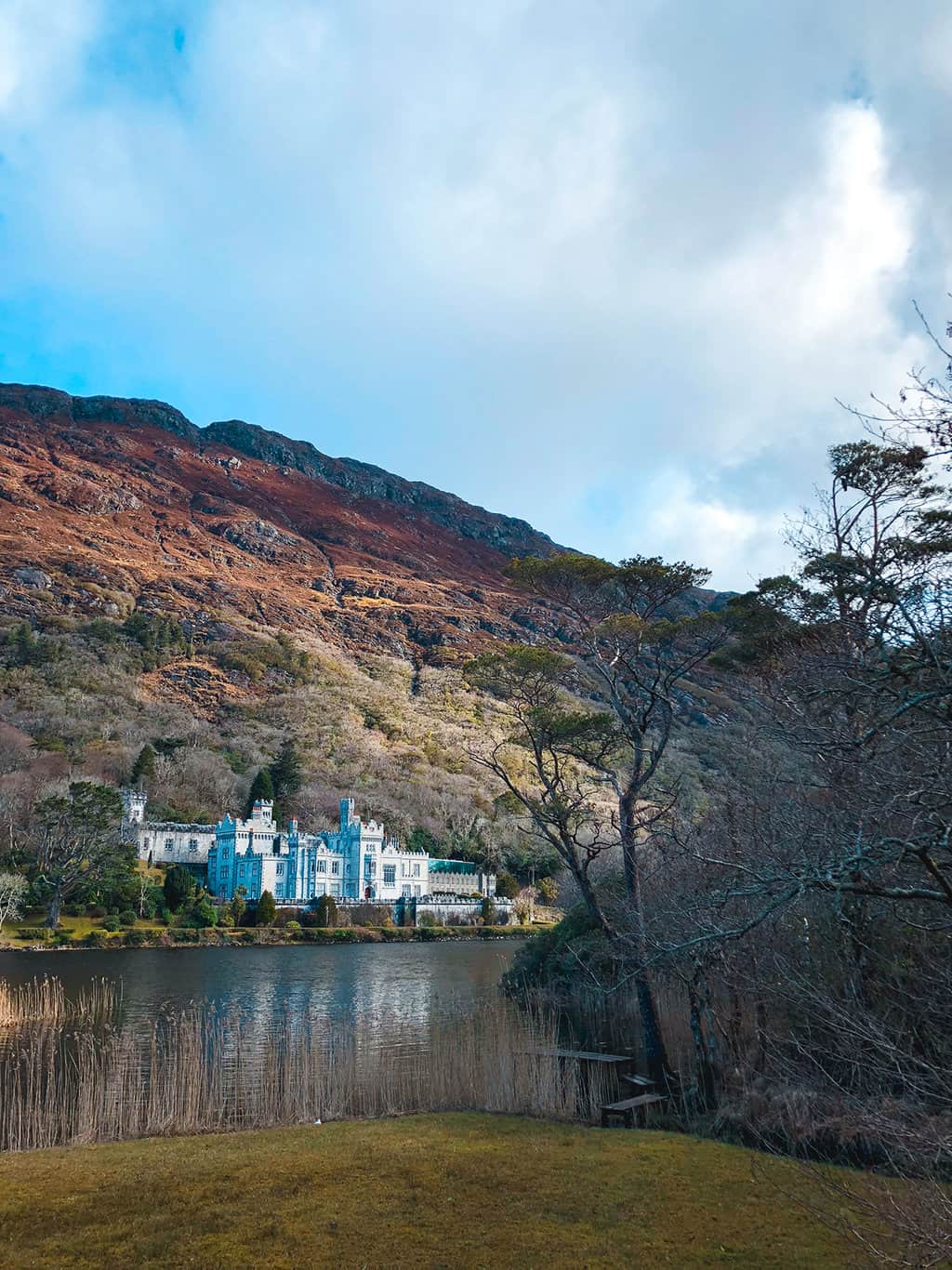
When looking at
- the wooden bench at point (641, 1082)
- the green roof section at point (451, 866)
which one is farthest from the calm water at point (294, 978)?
the green roof section at point (451, 866)

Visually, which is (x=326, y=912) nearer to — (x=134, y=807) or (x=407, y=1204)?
(x=134, y=807)

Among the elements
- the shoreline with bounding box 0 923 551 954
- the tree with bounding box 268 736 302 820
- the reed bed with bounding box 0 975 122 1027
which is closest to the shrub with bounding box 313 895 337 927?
→ the shoreline with bounding box 0 923 551 954

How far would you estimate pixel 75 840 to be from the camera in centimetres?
5294

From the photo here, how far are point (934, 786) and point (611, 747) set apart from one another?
47.0 ft

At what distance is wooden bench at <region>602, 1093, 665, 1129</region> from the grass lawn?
4.07 ft

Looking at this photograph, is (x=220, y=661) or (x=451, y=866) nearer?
(x=451, y=866)

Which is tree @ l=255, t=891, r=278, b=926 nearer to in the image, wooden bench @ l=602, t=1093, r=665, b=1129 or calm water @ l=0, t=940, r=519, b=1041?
calm water @ l=0, t=940, r=519, b=1041

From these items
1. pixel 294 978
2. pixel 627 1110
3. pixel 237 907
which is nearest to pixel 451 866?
pixel 237 907

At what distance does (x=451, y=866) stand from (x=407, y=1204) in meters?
71.8

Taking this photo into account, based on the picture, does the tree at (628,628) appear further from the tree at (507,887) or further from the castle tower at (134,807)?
the castle tower at (134,807)

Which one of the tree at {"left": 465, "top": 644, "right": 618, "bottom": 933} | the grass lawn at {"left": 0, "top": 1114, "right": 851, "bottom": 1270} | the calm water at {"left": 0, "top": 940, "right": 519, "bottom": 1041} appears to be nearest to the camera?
the grass lawn at {"left": 0, "top": 1114, "right": 851, "bottom": 1270}

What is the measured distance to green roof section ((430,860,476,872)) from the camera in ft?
257

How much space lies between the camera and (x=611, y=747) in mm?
19359

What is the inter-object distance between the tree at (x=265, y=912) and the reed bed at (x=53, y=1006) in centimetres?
3038
